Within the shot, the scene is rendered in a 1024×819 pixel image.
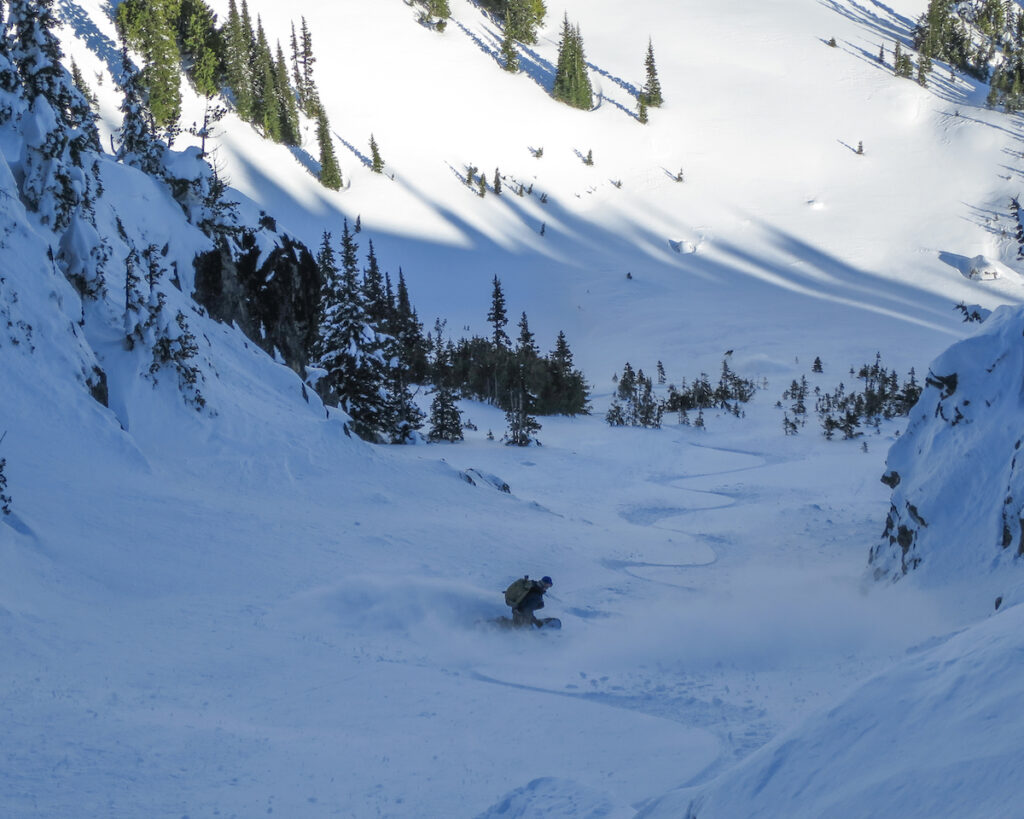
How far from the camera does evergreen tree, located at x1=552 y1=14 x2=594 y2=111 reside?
337 feet

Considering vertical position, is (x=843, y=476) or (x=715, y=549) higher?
(x=843, y=476)

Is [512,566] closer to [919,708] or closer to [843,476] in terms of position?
[919,708]

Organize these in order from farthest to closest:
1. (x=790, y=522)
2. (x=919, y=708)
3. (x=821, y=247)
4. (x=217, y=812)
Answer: (x=821, y=247), (x=790, y=522), (x=217, y=812), (x=919, y=708)

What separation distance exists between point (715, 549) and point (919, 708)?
15.9 metres

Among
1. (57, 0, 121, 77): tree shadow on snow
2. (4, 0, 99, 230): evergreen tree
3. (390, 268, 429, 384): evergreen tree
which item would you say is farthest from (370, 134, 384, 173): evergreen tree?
(4, 0, 99, 230): evergreen tree

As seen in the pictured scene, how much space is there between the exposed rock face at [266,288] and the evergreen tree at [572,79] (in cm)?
8993

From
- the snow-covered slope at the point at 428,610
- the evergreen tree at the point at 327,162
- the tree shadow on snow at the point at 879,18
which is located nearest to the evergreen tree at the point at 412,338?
the snow-covered slope at the point at 428,610

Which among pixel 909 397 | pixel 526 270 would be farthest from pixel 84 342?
pixel 526 270

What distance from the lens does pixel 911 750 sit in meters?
3.25

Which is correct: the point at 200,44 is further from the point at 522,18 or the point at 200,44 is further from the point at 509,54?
the point at 522,18

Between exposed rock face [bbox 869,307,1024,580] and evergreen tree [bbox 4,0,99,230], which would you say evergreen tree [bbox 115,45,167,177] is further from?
exposed rock face [bbox 869,307,1024,580]

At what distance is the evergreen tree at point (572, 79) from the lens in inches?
4048

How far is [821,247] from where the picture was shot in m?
79.9

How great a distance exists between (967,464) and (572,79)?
4123 inches
